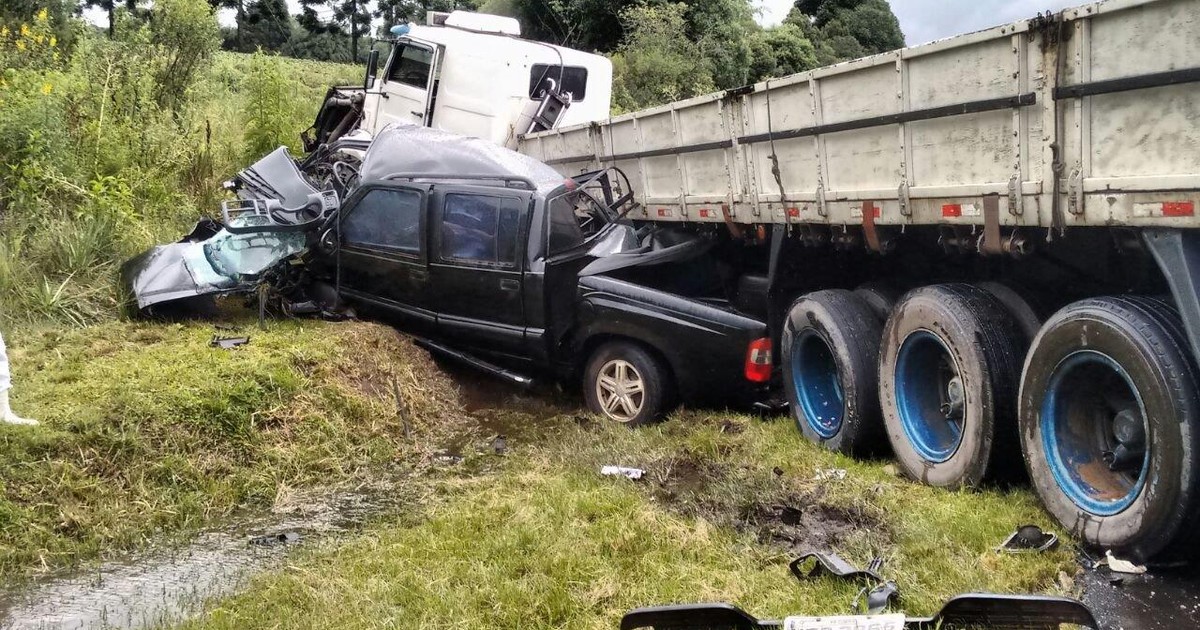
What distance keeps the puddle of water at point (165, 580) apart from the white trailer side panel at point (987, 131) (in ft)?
10.3

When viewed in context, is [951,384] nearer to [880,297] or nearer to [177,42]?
[880,297]

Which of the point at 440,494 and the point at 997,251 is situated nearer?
the point at 997,251

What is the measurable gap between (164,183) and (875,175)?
8137 millimetres

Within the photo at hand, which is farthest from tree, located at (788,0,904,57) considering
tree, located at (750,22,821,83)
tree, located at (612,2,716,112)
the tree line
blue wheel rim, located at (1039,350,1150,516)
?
blue wheel rim, located at (1039,350,1150,516)

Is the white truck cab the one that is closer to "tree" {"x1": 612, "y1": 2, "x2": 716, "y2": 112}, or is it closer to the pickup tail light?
the pickup tail light

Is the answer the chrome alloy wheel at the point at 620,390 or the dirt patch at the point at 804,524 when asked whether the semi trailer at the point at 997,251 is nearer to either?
the dirt patch at the point at 804,524

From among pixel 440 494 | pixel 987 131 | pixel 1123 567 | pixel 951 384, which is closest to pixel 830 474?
pixel 951 384

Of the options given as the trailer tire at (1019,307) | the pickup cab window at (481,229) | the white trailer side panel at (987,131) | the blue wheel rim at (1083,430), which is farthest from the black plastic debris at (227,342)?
the blue wheel rim at (1083,430)

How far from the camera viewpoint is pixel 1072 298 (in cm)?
460

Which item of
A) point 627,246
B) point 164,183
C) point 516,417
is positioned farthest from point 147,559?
point 164,183

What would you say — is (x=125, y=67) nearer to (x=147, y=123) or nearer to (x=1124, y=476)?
(x=147, y=123)

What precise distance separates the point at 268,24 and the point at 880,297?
42.8 metres

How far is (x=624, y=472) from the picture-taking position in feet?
17.7

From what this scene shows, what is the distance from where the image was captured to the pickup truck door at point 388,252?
7.67 metres
